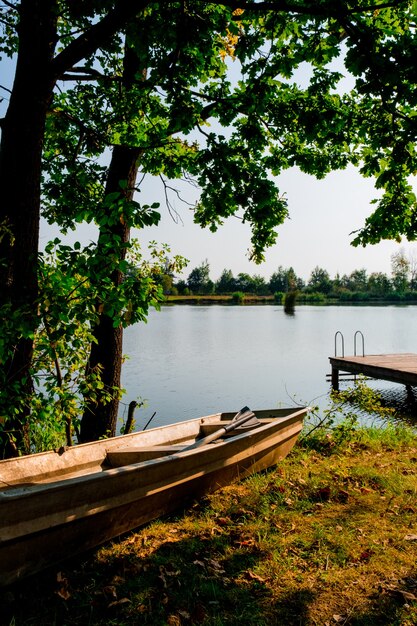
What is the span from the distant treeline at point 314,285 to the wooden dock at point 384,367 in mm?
93522

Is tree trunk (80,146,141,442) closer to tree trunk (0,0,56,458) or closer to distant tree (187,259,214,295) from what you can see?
tree trunk (0,0,56,458)

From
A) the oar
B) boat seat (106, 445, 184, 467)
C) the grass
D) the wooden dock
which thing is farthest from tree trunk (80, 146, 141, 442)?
the wooden dock

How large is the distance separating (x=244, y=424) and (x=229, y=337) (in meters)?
35.0

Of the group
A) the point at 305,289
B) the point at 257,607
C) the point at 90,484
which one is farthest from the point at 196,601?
the point at 305,289

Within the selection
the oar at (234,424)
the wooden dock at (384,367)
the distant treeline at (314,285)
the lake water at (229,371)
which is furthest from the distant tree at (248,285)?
the oar at (234,424)

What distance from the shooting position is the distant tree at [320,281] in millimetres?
124375

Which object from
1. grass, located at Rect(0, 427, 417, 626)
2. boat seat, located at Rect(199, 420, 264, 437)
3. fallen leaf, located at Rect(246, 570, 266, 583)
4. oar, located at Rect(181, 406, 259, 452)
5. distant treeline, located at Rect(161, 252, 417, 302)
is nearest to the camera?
grass, located at Rect(0, 427, 417, 626)

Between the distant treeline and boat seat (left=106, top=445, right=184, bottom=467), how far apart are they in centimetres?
10809

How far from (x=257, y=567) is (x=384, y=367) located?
47.2 feet

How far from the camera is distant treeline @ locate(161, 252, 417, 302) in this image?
11950 cm

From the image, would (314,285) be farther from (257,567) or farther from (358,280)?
(257,567)

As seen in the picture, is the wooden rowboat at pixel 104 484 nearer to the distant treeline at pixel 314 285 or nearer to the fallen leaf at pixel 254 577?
→ the fallen leaf at pixel 254 577

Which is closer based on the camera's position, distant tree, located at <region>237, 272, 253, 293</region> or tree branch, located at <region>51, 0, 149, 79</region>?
tree branch, located at <region>51, 0, 149, 79</region>

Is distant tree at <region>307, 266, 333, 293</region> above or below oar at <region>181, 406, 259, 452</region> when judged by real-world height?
above
